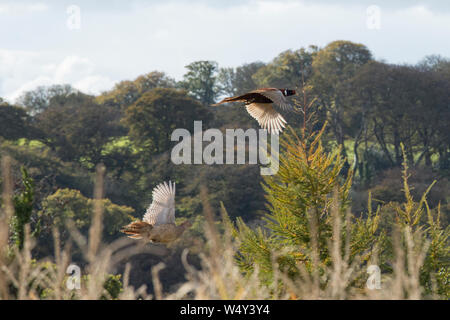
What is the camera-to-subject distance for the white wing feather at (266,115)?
10.1 metres

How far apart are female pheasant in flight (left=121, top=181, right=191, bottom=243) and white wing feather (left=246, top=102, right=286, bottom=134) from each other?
237 centimetres

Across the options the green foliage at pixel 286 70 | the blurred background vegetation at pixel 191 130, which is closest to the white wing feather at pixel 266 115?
the blurred background vegetation at pixel 191 130

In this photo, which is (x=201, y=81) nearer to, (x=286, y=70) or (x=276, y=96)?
(x=286, y=70)

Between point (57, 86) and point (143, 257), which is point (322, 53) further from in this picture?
point (143, 257)

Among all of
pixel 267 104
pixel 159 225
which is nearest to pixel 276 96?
pixel 267 104

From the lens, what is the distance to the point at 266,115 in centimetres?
1025

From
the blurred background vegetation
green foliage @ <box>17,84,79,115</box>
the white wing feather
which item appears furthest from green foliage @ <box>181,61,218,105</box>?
the white wing feather

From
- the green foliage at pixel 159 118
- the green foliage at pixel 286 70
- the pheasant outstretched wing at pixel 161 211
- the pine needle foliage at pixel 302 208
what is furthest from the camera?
the green foliage at pixel 286 70

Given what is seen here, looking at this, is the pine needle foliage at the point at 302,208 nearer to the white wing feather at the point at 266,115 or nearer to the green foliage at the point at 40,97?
the white wing feather at the point at 266,115

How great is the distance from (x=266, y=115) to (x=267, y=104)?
0.16 m

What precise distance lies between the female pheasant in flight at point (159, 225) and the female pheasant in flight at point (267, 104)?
6.50 feet

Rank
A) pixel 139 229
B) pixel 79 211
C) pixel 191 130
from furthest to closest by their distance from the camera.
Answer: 1. pixel 191 130
2. pixel 79 211
3. pixel 139 229
